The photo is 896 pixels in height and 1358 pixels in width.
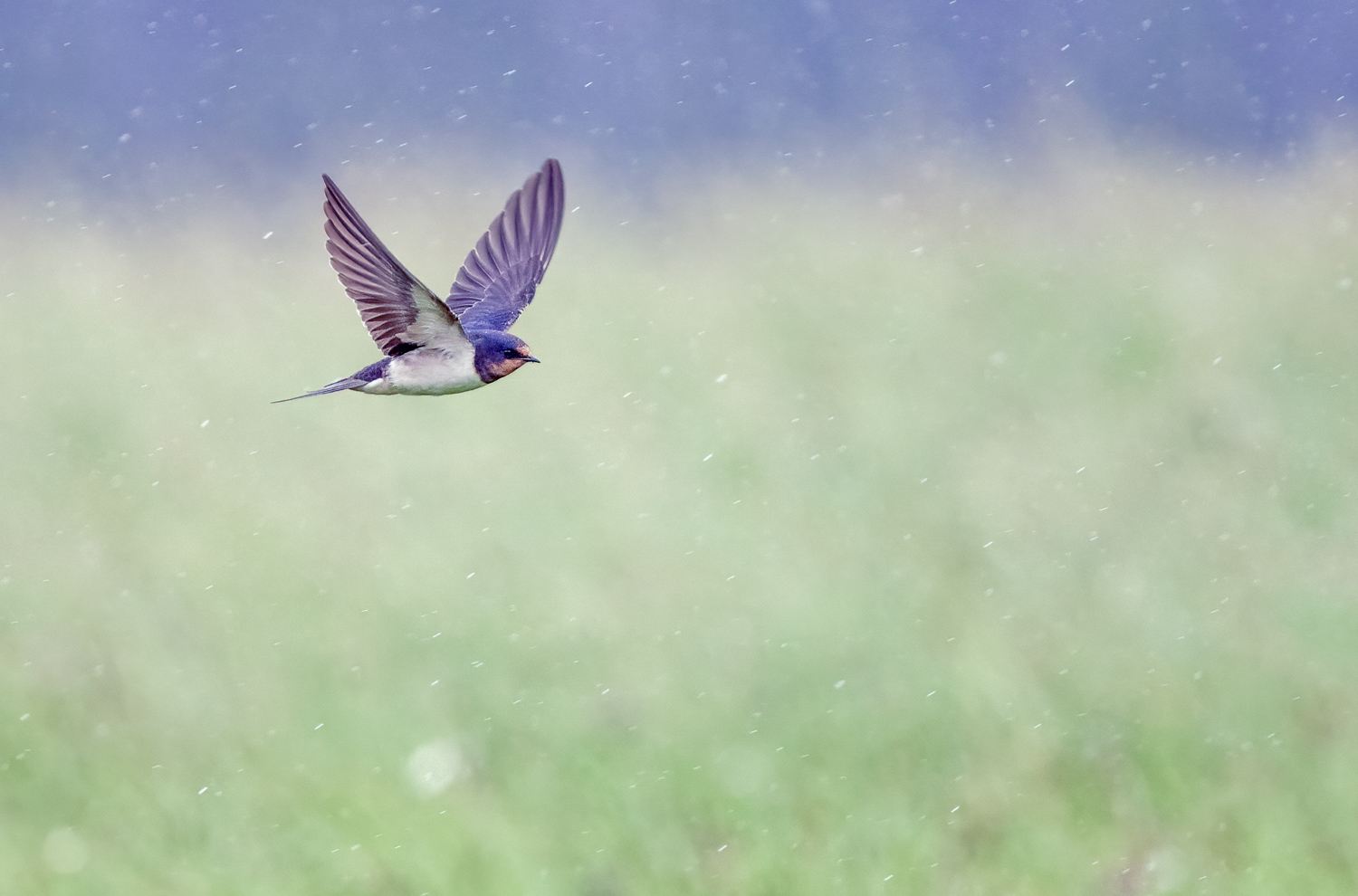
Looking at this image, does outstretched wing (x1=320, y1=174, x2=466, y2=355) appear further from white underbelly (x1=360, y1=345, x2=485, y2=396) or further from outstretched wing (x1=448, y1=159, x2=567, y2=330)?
outstretched wing (x1=448, y1=159, x2=567, y2=330)

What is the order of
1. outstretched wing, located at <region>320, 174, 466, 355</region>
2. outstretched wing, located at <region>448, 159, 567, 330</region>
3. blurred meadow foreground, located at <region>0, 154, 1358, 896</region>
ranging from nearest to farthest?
outstretched wing, located at <region>320, 174, 466, 355</region>, outstretched wing, located at <region>448, 159, 567, 330</region>, blurred meadow foreground, located at <region>0, 154, 1358, 896</region>

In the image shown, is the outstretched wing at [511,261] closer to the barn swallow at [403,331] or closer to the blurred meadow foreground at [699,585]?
the barn swallow at [403,331]

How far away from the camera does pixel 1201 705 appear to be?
539 centimetres

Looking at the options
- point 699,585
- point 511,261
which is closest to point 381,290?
point 511,261

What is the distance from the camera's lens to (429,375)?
2012 millimetres

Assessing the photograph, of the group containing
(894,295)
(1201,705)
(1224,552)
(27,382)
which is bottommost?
(1201,705)

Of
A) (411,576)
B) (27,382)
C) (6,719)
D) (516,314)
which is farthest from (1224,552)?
(27,382)

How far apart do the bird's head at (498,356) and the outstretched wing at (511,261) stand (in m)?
0.62

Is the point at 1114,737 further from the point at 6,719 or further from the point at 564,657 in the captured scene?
the point at 6,719

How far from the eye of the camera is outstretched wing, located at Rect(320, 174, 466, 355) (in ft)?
6.33

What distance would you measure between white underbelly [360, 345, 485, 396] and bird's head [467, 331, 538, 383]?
0.02m

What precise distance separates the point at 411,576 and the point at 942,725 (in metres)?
2.51

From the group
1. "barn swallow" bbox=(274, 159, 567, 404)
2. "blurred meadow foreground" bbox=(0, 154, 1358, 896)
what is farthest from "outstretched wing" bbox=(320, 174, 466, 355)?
"blurred meadow foreground" bbox=(0, 154, 1358, 896)

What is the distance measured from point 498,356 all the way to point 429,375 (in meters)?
0.12
